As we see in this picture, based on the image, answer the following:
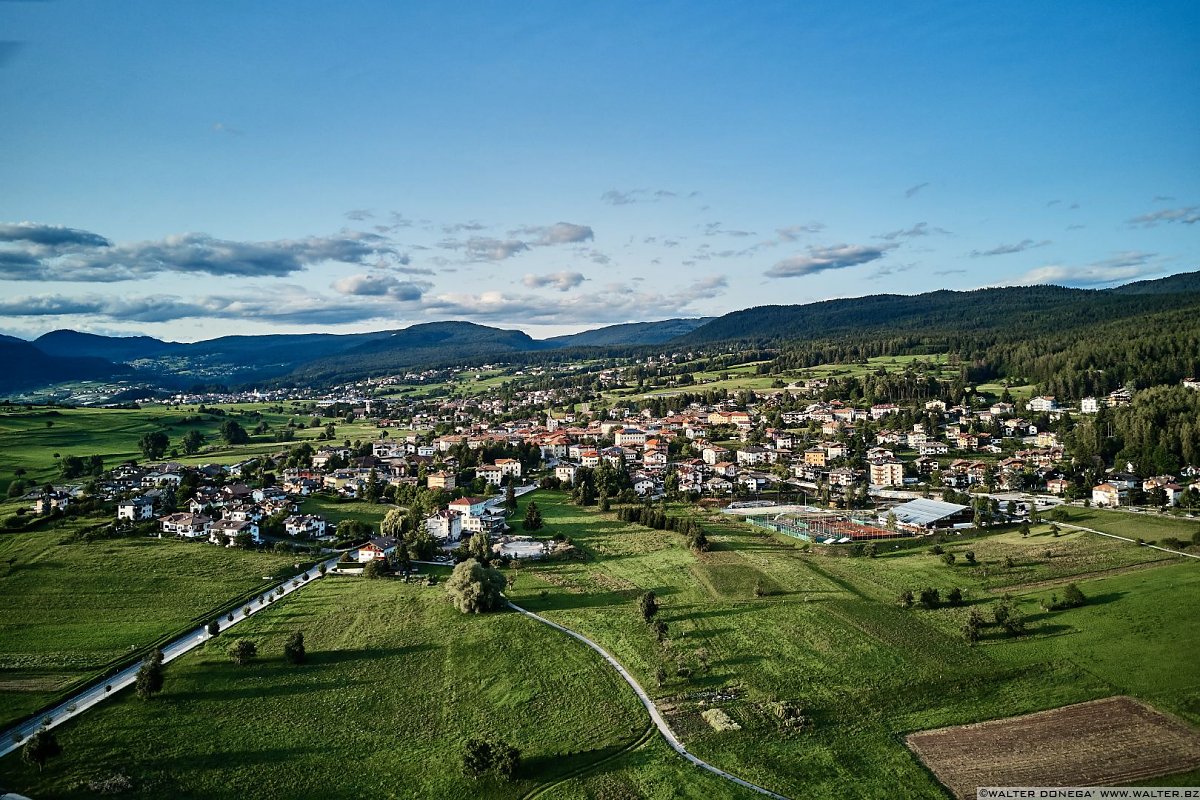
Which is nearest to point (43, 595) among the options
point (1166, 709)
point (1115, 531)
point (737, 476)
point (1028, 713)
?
point (1028, 713)

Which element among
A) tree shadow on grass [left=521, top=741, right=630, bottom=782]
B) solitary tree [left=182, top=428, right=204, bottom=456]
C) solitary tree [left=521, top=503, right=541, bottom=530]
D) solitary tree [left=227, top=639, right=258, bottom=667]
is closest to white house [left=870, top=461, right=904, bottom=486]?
solitary tree [left=521, top=503, right=541, bottom=530]

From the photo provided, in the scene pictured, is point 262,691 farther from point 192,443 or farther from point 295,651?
point 192,443

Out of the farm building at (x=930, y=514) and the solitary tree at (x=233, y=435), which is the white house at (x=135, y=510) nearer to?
the solitary tree at (x=233, y=435)

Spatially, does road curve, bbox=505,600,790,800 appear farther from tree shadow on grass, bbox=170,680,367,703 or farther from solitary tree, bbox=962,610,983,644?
solitary tree, bbox=962,610,983,644

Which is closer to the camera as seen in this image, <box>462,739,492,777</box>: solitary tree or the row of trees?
<box>462,739,492,777</box>: solitary tree

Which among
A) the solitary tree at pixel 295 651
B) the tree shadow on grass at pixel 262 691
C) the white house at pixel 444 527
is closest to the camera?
the tree shadow on grass at pixel 262 691

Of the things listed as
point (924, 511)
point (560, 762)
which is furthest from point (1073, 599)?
point (560, 762)

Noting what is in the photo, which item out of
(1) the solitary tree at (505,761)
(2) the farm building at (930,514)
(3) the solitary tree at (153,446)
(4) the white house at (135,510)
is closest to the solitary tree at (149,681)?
(1) the solitary tree at (505,761)
